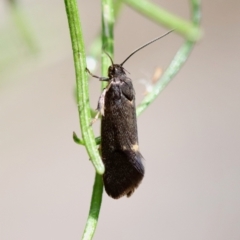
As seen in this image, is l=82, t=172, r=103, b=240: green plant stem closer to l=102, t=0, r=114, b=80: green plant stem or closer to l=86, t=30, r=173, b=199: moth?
l=86, t=30, r=173, b=199: moth

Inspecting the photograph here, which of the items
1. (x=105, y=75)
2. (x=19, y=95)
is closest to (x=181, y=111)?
(x=19, y=95)

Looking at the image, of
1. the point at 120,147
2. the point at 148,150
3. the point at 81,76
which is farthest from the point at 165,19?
the point at 148,150

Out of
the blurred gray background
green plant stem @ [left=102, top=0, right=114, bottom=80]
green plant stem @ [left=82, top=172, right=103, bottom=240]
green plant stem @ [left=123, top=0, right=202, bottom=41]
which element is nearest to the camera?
green plant stem @ [left=82, top=172, right=103, bottom=240]

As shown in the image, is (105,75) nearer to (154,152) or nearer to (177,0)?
(154,152)

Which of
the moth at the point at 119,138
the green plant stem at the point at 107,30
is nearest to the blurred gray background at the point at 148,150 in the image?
the moth at the point at 119,138

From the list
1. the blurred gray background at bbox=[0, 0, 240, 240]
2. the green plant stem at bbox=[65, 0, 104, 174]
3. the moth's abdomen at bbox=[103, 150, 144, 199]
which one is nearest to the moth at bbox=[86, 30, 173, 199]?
the moth's abdomen at bbox=[103, 150, 144, 199]
